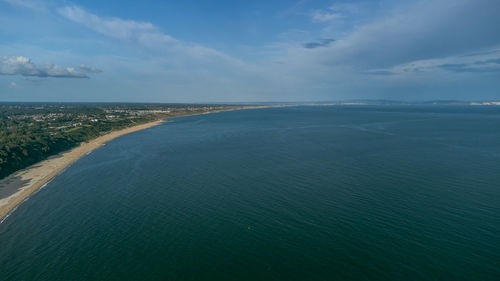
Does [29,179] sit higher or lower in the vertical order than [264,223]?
lower

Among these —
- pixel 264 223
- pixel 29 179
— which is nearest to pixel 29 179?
pixel 29 179

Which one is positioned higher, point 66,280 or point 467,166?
point 467,166

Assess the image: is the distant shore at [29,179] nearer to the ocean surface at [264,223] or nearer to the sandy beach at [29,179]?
the sandy beach at [29,179]

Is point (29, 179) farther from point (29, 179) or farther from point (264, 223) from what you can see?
point (264, 223)

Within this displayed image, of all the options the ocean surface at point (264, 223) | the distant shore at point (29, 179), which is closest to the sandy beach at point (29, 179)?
the distant shore at point (29, 179)

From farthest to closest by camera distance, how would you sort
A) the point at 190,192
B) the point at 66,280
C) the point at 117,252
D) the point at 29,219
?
the point at 190,192
the point at 29,219
the point at 117,252
the point at 66,280

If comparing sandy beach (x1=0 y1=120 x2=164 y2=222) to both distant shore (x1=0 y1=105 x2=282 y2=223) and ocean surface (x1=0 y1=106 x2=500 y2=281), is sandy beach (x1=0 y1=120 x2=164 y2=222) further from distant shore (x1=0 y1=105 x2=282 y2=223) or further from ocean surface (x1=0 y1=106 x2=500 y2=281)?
ocean surface (x1=0 y1=106 x2=500 y2=281)

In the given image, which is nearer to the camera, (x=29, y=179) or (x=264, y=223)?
(x=264, y=223)

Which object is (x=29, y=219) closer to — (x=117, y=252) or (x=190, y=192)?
(x=117, y=252)

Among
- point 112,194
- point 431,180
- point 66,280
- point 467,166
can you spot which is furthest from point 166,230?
point 467,166
